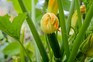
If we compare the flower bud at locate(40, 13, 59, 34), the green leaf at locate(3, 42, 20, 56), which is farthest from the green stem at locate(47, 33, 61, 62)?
the green leaf at locate(3, 42, 20, 56)

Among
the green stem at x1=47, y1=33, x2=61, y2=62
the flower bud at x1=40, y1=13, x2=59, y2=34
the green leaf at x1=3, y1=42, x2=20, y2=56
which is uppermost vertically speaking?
the flower bud at x1=40, y1=13, x2=59, y2=34

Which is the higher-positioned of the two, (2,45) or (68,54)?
(68,54)

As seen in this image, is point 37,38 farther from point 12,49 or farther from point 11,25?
point 12,49

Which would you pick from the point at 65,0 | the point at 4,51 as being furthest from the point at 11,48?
the point at 65,0

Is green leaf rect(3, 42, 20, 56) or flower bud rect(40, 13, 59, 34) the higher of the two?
flower bud rect(40, 13, 59, 34)

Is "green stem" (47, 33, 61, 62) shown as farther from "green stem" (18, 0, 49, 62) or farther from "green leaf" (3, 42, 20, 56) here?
"green leaf" (3, 42, 20, 56)

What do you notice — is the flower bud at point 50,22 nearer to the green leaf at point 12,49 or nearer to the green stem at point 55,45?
the green stem at point 55,45

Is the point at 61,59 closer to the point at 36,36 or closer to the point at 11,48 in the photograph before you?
the point at 36,36

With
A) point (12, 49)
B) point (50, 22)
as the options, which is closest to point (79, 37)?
point (50, 22)

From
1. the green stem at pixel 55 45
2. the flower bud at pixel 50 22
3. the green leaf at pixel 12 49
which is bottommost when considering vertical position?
the green leaf at pixel 12 49

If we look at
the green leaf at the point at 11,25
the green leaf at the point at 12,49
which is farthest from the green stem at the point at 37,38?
the green leaf at the point at 12,49

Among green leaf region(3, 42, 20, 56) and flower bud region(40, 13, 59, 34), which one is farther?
green leaf region(3, 42, 20, 56)
